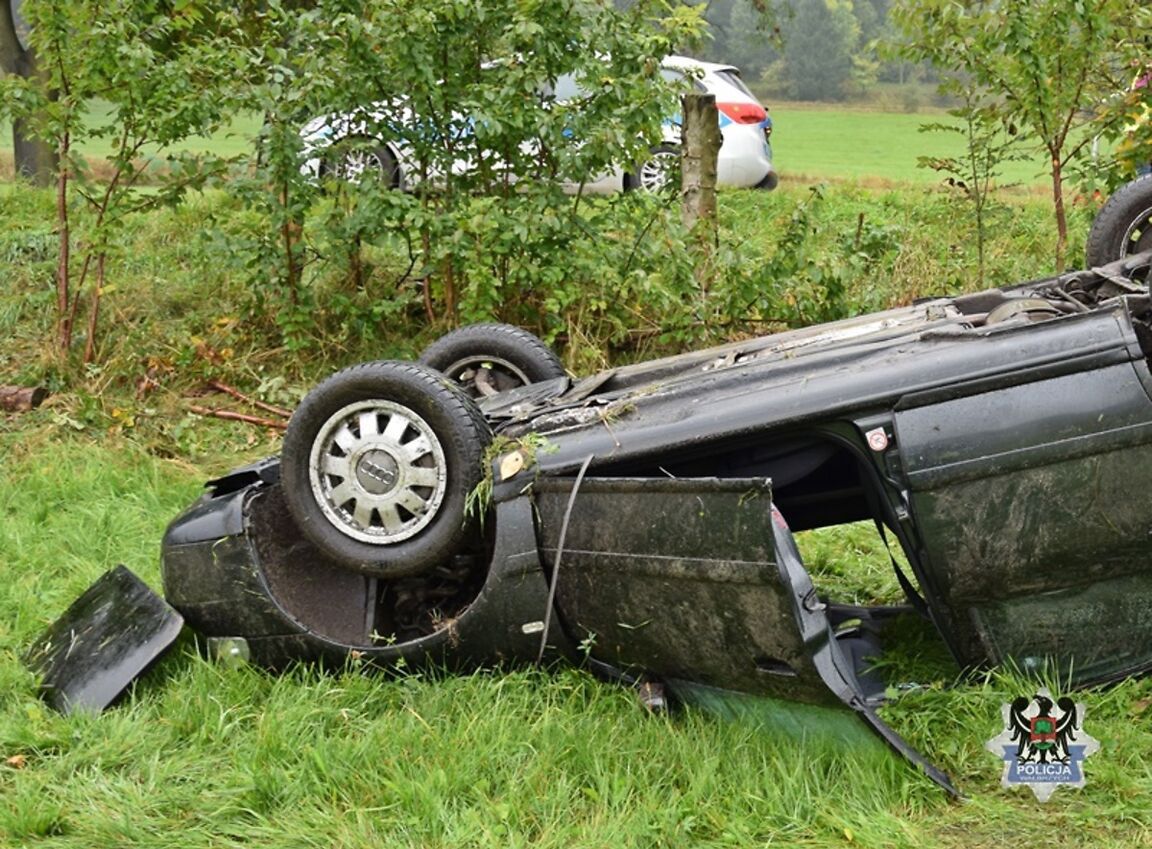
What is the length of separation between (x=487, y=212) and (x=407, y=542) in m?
4.11

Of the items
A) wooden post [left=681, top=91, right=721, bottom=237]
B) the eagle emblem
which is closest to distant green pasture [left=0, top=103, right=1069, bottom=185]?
wooden post [left=681, top=91, right=721, bottom=237]

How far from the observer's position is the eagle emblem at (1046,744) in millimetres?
3756

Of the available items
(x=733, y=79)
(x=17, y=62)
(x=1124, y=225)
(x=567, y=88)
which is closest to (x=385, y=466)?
(x=1124, y=225)

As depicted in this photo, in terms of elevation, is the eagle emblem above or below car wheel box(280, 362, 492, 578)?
below

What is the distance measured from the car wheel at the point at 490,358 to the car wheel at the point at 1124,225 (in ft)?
7.78

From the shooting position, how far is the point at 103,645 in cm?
468

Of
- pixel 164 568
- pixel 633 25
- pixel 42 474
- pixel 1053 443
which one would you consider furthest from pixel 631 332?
pixel 1053 443

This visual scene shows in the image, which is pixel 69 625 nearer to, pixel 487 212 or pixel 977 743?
pixel 977 743

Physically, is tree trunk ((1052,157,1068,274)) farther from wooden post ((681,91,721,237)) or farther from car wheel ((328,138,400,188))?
car wheel ((328,138,400,188))

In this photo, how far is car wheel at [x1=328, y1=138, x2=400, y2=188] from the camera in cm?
802

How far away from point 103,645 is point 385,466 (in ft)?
4.10

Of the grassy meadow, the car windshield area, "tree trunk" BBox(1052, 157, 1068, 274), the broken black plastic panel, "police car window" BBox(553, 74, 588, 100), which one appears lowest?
the grassy meadow

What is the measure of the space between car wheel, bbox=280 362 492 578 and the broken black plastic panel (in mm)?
715

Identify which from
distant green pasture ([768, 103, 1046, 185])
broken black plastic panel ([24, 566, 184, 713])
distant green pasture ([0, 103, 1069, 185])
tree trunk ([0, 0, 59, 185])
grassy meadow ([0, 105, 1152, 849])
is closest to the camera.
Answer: grassy meadow ([0, 105, 1152, 849])
